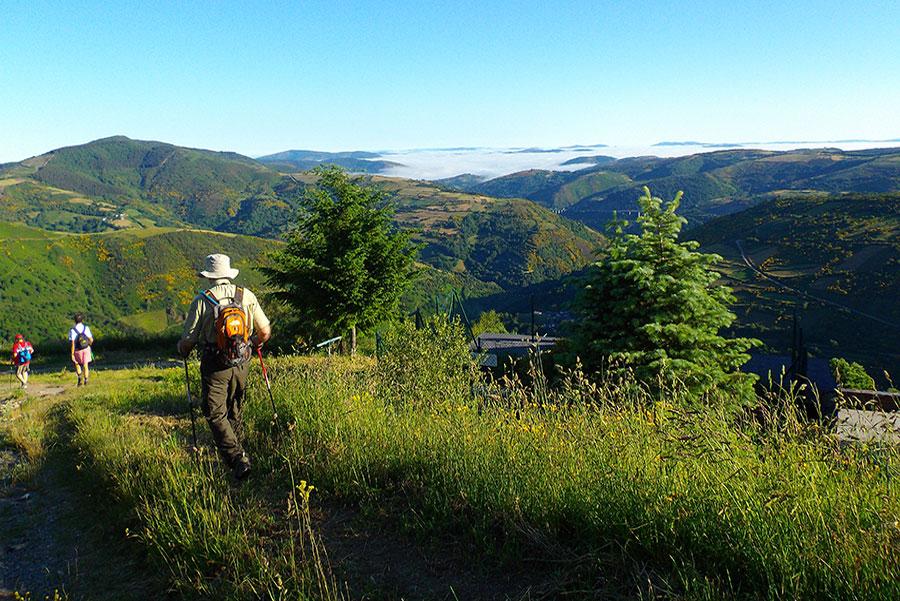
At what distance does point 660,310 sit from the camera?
1179 centimetres

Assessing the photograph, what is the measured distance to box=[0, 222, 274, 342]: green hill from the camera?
136125 mm

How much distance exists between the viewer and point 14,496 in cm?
525

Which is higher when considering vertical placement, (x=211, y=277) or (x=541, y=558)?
(x=211, y=277)

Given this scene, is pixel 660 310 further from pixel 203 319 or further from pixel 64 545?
pixel 64 545

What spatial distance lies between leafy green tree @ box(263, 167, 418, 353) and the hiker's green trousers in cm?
1236

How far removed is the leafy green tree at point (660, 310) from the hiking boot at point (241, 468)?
27.5 feet

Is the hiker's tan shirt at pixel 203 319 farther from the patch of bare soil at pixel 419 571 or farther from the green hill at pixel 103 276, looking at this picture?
the green hill at pixel 103 276

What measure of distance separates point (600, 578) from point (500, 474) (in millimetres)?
1062

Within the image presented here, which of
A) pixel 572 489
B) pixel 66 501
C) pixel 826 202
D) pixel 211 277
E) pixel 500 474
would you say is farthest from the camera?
pixel 826 202

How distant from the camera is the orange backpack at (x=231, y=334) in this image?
4.95 meters

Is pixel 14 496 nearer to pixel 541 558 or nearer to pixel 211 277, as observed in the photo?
pixel 211 277

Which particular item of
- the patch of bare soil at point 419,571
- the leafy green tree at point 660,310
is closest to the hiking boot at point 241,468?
the patch of bare soil at point 419,571

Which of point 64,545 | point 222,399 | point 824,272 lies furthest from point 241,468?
point 824,272

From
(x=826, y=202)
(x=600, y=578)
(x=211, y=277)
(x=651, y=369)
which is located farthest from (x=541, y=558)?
(x=826, y=202)
